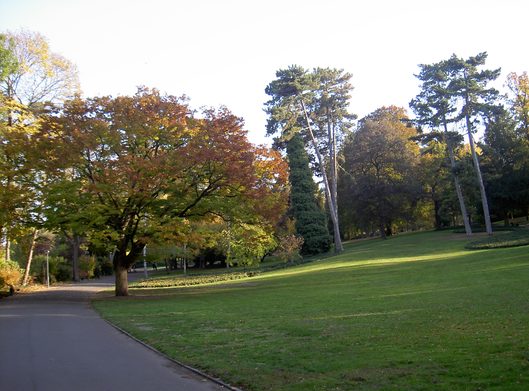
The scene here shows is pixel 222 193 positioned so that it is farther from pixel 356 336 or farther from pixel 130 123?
pixel 356 336

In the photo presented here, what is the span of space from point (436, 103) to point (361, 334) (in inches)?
1700

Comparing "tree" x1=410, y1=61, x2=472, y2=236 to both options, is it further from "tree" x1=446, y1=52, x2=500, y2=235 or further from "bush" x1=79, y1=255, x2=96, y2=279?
"bush" x1=79, y1=255, x2=96, y2=279

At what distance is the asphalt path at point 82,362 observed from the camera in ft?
24.4

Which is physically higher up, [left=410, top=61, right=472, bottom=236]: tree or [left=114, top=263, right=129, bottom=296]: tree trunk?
[left=410, top=61, right=472, bottom=236]: tree

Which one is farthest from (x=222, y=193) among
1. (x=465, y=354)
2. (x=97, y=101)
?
(x=465, y=354)

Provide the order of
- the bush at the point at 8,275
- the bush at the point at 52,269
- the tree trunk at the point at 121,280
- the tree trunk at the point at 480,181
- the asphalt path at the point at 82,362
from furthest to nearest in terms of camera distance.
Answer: the tree trunk at the point at 480,181 → the bush at the point at 52,269 → the bush at the point at 8,275 → the tree trunk at the point at 121,280 → the asphalt path at the point at 82,362

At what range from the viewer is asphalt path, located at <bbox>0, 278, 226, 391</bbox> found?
24.4 feet

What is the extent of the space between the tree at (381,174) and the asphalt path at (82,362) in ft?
166

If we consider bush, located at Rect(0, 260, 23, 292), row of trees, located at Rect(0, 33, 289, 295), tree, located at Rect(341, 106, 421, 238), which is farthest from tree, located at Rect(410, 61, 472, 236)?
bush, located at Rect(0, 260, 23, 292)

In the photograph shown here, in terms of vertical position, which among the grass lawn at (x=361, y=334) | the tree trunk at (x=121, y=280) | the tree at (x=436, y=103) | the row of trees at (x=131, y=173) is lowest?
the grass lawn at (x=361, y=334)

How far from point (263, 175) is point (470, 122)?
102 ft

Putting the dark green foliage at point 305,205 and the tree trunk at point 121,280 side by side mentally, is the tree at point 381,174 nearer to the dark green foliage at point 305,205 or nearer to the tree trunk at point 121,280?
the dark green foliage at point 305,205

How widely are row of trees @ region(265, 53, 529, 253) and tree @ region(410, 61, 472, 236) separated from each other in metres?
0.10

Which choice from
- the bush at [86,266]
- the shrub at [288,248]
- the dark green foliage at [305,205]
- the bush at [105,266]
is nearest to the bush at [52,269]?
the bush at [86,266]
